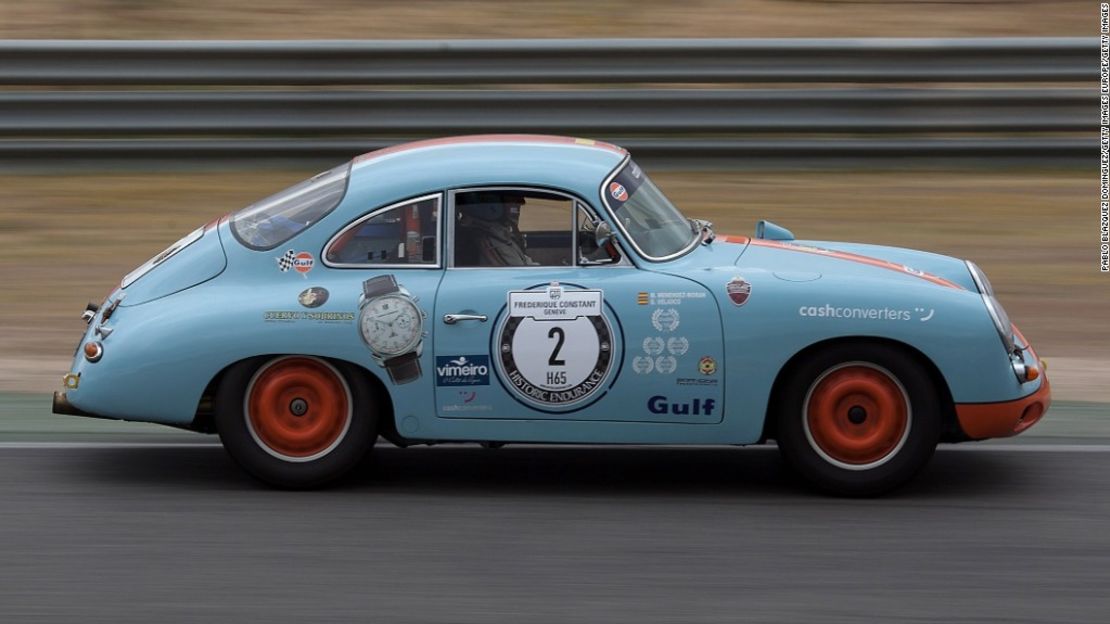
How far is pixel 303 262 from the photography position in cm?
609

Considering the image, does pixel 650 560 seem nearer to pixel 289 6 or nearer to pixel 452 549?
pixel 452 549

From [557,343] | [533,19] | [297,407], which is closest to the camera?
[557,343]

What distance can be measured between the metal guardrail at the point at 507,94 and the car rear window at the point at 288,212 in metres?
5.06

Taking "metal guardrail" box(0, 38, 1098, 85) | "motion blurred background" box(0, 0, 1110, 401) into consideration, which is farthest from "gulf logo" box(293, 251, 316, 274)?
"metal guardrail" box(0, 38, 1098, 85)

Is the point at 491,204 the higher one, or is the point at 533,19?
the point at 533,19

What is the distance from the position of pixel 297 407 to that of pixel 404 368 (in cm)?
48

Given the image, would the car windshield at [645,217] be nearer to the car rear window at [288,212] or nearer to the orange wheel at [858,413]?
the orange wheel at [858,413]

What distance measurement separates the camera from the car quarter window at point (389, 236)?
608 cm

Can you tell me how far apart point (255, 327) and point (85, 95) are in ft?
20.5

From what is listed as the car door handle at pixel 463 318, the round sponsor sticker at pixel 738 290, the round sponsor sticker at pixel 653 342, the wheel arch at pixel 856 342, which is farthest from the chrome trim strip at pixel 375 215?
the wheel arch at pixel 856 342

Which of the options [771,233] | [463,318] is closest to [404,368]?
[463,318]

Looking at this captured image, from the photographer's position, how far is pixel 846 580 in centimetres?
519

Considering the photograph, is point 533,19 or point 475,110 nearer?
point 475,110

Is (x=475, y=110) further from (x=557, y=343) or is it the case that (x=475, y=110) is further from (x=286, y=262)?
(x=557, y=343)
